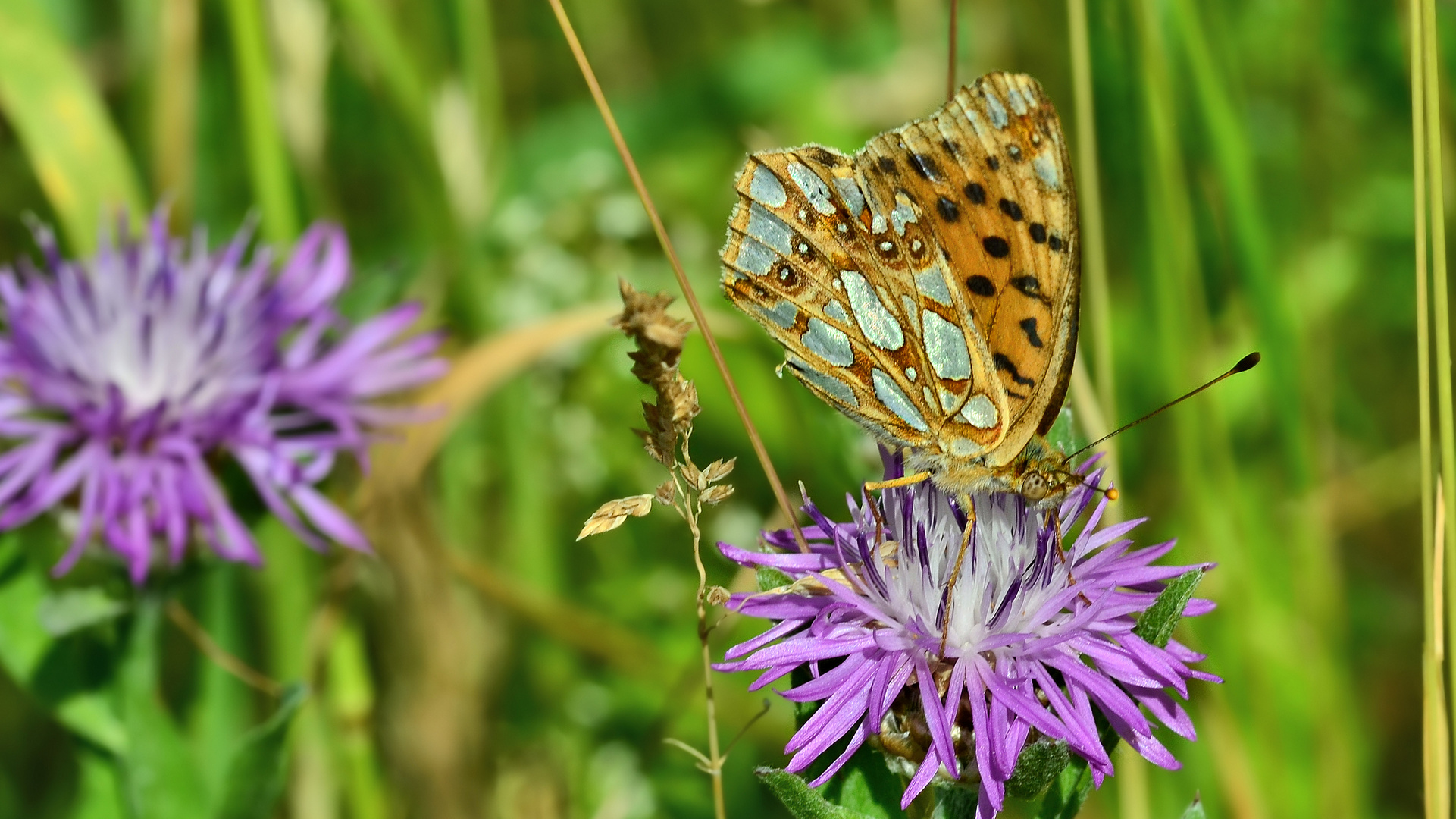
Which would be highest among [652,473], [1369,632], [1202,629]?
[652,473]

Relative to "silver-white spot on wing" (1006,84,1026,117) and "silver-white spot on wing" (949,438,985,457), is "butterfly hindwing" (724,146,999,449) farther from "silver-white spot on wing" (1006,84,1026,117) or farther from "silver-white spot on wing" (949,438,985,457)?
"silver-white spot on wing" (1006,84,1026,117)

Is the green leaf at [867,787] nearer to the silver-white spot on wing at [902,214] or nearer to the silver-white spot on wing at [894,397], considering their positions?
the silver-white spot on wing at [894,397]

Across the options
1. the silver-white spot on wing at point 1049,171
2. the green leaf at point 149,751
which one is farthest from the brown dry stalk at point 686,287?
the green leaf at point 149,751

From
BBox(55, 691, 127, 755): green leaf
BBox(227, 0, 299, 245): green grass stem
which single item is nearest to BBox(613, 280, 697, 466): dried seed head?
BBox(55, 691, 127, 755): green leaf

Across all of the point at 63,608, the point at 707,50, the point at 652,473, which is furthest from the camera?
the point at 707,50

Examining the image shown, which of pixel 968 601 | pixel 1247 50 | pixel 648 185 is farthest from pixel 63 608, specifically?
pixel 1247 50

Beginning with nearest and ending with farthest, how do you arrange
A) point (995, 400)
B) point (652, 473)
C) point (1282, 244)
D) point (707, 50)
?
point (995, 400) → point (652, 473) → point (1282, 244) → point (707, 50)

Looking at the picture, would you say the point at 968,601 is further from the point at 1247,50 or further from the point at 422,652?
the point at 1247,50
